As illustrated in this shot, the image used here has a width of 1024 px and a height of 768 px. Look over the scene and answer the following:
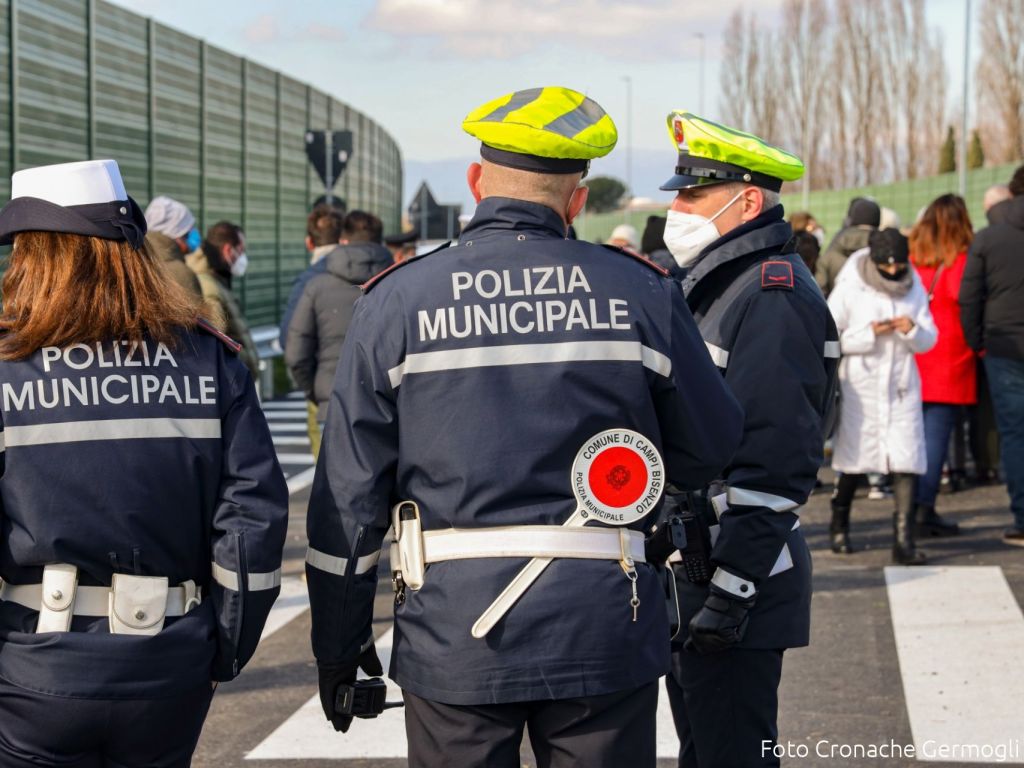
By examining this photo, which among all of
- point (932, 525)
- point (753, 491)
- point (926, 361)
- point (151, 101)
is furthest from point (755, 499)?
point (151, 101)

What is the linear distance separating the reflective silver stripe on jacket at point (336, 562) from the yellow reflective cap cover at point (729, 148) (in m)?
1.61

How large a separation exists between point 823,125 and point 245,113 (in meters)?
35.3

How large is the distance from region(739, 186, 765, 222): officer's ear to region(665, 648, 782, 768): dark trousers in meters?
1.17

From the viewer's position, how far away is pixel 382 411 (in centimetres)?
293

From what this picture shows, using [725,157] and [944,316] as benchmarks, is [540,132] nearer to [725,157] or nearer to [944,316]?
[725,157]

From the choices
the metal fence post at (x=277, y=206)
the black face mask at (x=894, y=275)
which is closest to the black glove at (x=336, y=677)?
the black face mask at (x=894, y=275)

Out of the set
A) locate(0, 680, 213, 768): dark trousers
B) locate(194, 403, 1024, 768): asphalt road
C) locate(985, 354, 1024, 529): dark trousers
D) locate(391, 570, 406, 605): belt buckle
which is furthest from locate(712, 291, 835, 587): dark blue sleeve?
locate(985, 354, 1024, 529): dark trousers

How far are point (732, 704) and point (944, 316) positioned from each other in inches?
272

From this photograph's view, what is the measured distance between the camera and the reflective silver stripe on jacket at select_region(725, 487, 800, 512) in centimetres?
362

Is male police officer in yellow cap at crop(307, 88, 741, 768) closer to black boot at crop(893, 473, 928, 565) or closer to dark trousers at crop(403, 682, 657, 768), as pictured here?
dark trousers at crop(403, 682, 657, 768)

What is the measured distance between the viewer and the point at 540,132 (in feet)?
9.74

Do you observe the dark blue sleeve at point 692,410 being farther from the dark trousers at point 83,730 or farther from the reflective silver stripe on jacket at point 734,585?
the dark trousers at point 83,730

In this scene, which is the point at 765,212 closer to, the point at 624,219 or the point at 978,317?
the point at 978,317

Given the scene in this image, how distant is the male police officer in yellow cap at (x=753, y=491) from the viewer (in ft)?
11.9
